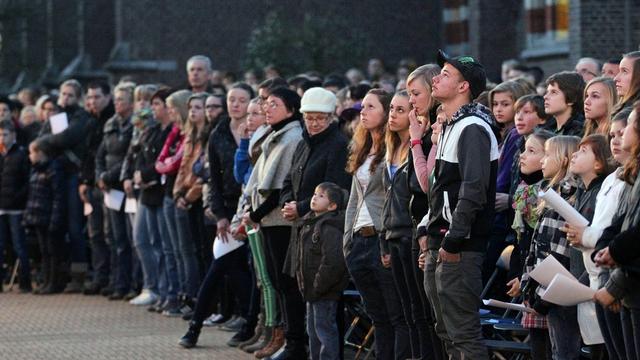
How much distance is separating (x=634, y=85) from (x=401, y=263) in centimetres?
187

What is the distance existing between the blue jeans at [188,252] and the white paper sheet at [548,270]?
278 inches

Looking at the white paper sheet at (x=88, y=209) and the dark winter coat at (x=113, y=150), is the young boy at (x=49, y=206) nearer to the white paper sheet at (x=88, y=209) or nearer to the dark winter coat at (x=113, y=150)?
the white paper sheet at (x=88, y=209)

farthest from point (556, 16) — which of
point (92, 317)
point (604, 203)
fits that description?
point (604, 203)

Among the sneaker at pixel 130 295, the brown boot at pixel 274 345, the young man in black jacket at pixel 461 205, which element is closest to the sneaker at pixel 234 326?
the brown boot at pixel 274 345

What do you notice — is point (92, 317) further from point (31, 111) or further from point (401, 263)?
point (401, 263)

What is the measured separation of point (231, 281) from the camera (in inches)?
528

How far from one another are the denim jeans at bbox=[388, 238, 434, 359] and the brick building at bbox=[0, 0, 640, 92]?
15.2m

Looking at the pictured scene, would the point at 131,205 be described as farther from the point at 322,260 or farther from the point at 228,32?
the point at 228,32

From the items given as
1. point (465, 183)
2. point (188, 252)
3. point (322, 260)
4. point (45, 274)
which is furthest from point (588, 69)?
A: point (45, 274)

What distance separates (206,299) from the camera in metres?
12.8

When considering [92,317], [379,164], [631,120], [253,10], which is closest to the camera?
[631,120]

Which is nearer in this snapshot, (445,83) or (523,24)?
(445,83)

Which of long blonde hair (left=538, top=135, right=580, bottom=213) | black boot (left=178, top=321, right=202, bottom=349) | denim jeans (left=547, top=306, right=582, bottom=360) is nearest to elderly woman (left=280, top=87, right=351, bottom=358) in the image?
black boot (left=178, top=321, right=202, bottom=349)

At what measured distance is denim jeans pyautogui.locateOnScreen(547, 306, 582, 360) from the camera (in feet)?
28.2
